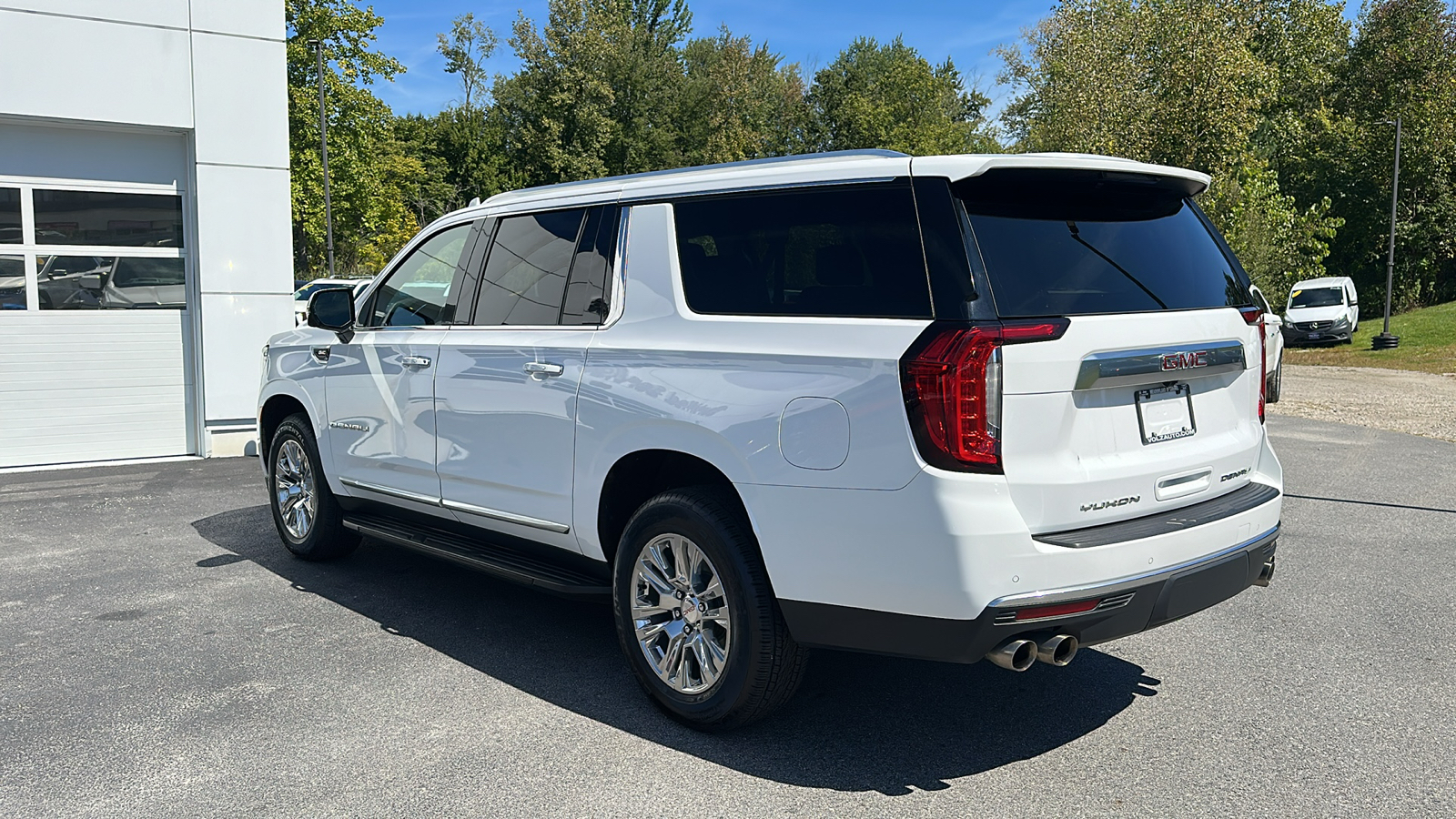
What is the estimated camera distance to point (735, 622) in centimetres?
380

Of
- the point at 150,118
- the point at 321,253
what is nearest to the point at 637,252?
the point at 150,118

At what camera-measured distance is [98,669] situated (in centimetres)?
479

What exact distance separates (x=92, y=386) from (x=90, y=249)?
4.19 ft

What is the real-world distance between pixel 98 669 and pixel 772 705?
2.99 meters

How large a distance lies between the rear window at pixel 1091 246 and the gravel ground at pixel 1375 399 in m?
11.2

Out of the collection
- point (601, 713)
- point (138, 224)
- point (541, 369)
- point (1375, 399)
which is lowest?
point (601, 713)

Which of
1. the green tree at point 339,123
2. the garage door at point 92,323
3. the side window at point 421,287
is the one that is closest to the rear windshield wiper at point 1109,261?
the side window at point 421,287

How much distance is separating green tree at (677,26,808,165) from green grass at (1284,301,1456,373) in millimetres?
32811

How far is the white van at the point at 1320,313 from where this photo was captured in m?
30.8

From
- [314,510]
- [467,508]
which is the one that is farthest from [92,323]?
[467,508]

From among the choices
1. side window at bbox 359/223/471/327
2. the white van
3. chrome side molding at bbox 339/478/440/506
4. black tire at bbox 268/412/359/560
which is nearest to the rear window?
side window at bbox 359/223/471/327

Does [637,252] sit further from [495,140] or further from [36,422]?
[495,140]

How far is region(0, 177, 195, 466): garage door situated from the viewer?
402 inches

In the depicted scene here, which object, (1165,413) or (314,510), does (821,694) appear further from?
(314,510)
